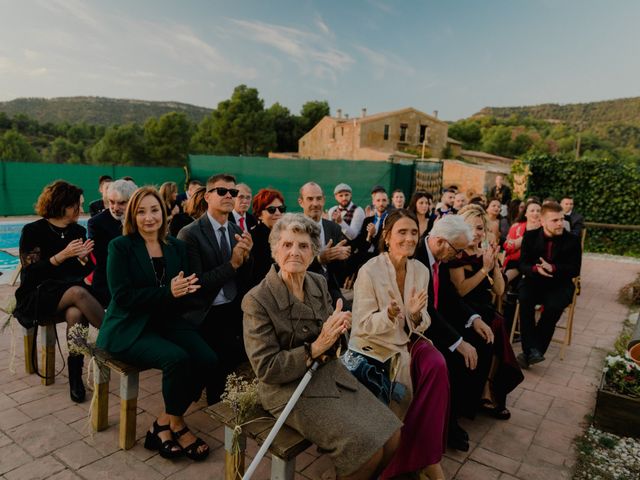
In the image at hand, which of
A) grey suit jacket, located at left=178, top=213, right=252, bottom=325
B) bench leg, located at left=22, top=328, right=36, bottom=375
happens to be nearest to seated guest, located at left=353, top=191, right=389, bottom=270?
grey suit jacket, located at left=178, top=213, right=252, bottom=325

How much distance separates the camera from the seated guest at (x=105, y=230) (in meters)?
3.62

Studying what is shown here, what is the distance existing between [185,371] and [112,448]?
0.74 m

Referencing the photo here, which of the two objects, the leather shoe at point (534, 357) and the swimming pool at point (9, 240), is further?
the swimming pool at point (9, 240)

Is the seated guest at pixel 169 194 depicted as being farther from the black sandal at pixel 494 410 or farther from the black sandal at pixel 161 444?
the black sandal at pixel 494 410

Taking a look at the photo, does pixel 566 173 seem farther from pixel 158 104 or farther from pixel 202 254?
pixel 158 104

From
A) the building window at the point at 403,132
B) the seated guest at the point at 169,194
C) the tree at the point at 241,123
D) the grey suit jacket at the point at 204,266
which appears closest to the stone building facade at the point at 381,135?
the building window at the point at 403,132

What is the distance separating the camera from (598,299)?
24.0 ft

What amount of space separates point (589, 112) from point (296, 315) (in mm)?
89724

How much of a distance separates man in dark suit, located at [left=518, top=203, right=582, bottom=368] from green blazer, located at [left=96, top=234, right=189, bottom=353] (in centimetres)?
377

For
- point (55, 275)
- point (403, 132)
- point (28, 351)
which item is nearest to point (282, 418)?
point (55, 275)

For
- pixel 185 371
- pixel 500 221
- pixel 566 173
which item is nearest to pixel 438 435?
pixel 185 371

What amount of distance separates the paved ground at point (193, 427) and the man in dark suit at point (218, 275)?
549 mm

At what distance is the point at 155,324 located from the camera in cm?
297

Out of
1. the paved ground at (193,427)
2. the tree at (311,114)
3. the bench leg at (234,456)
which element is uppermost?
the tree at (311,114)
